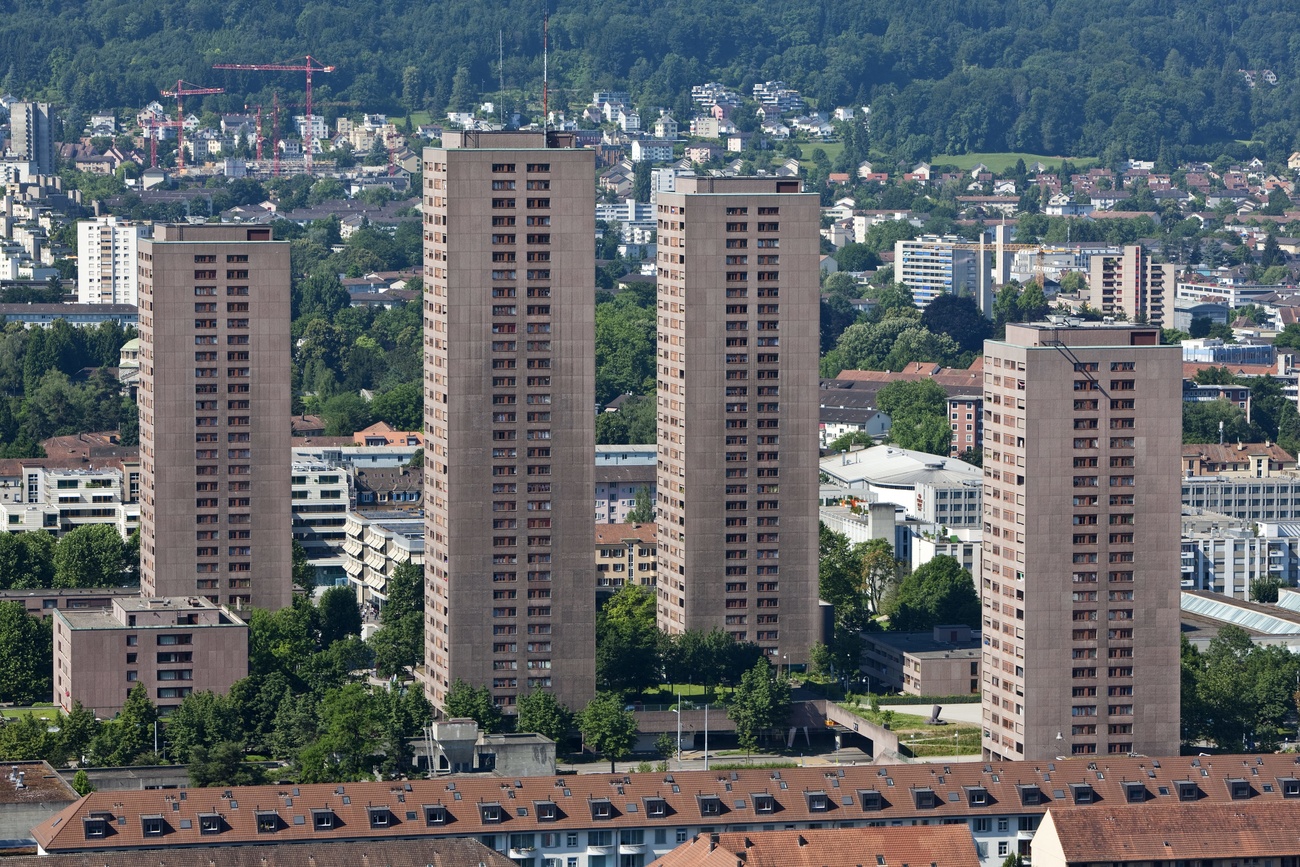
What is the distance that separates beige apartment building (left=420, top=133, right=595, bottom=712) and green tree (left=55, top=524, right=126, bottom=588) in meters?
26.2

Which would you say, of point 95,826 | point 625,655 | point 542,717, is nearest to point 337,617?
point 625,655

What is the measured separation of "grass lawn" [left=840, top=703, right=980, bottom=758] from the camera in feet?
420

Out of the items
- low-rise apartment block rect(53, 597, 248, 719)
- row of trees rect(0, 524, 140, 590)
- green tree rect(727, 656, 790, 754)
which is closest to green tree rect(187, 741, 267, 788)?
low-rise apartment block rect(53, 597, 248, 719)

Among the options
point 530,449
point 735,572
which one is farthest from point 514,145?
point 735,572

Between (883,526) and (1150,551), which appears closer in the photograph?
(1150,551)

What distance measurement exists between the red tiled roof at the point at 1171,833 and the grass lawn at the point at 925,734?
960 inches

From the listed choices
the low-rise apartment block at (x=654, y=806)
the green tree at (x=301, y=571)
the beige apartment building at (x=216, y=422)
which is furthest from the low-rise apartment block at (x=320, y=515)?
the low-rise apartment block at (x=654, y=806)

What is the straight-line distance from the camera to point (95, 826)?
328 ft

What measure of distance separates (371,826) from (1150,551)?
3385 cm

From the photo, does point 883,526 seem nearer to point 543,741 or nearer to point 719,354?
point 719,354

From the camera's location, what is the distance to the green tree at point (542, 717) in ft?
419

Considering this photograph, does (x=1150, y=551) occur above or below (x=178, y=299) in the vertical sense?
below

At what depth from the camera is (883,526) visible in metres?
166

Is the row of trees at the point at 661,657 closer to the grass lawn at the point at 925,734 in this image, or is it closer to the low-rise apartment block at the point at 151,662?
the grass lawn at the point at 925,734
